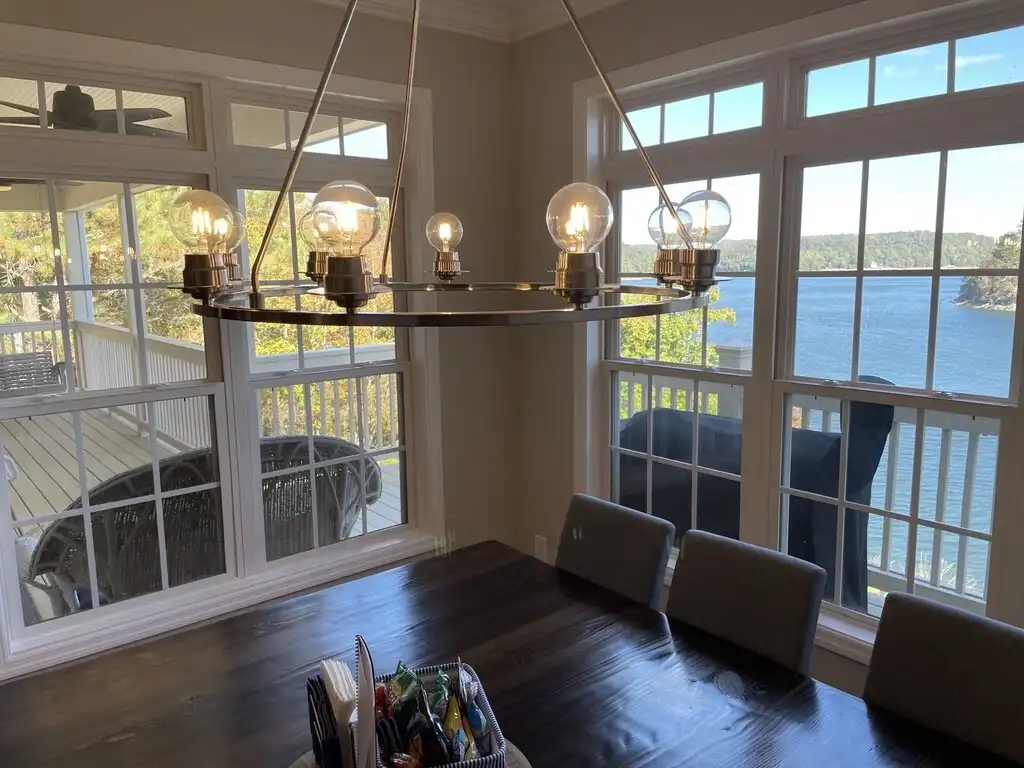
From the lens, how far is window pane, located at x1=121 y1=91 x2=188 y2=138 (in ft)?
8.43

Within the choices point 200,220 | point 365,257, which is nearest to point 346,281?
point 365,257

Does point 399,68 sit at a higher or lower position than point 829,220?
higher

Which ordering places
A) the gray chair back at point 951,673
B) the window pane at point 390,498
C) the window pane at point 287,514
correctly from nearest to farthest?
the gray chair back at point 951,673, the window pane at point 287,514, the window pane at point 390,498

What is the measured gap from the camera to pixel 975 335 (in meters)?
2.20

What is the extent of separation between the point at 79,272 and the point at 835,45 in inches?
105

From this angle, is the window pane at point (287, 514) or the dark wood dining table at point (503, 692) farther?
the window pane at point (287, 514)

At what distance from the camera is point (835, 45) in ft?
7.73

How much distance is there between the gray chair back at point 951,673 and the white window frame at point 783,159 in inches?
30.4

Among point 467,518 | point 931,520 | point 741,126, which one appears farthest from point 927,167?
point 467,518

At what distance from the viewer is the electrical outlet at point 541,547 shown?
357 centimetres

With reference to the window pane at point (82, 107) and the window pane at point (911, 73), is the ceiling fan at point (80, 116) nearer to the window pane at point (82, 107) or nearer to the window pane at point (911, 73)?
the window pane at point (82, 107)

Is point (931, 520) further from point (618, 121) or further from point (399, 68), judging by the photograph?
point (399, 68)

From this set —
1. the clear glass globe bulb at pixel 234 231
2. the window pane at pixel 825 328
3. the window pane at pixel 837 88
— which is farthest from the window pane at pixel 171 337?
the window pane at pixel 837 88

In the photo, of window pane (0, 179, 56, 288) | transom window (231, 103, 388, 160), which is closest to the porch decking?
window pane (0, 179, 56, 288)
